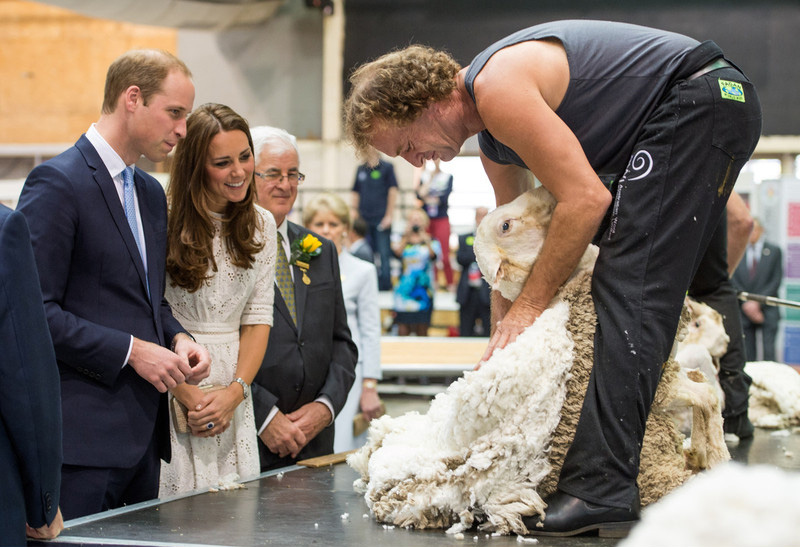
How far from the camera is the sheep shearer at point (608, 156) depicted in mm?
1815

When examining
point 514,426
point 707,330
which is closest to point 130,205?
point 514,426

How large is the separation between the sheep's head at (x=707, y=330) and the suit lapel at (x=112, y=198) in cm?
207

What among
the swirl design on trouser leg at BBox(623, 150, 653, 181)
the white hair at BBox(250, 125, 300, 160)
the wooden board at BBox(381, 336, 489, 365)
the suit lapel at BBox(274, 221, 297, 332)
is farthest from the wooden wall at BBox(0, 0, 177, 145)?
the swirl design on trouser leg at BBox(623, 150, 653, 181)

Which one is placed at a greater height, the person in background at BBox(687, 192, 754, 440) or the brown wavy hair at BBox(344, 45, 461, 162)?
the brown wavy hair at BBox(344, 45, 461, 162)

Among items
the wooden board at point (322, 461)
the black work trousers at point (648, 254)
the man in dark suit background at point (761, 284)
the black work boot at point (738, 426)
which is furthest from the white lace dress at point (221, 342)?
the man in dark suit background at point (761, 284)

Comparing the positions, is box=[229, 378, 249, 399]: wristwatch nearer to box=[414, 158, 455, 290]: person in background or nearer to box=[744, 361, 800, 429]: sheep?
box=[744, 361, 800, 429]: sheep

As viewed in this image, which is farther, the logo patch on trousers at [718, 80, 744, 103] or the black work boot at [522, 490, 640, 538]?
the logo patch on trousers at [718, 80, 744, 103]

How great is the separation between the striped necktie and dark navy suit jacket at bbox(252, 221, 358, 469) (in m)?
0.02

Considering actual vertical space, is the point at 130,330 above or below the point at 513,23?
below

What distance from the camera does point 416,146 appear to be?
6.75 ft

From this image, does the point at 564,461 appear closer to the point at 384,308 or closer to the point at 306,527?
the point at 306,527

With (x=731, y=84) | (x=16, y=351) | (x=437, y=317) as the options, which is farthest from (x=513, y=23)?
(x=16, y=351)

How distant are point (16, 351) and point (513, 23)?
38.0 feet

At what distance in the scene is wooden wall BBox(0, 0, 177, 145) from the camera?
13.8 m
